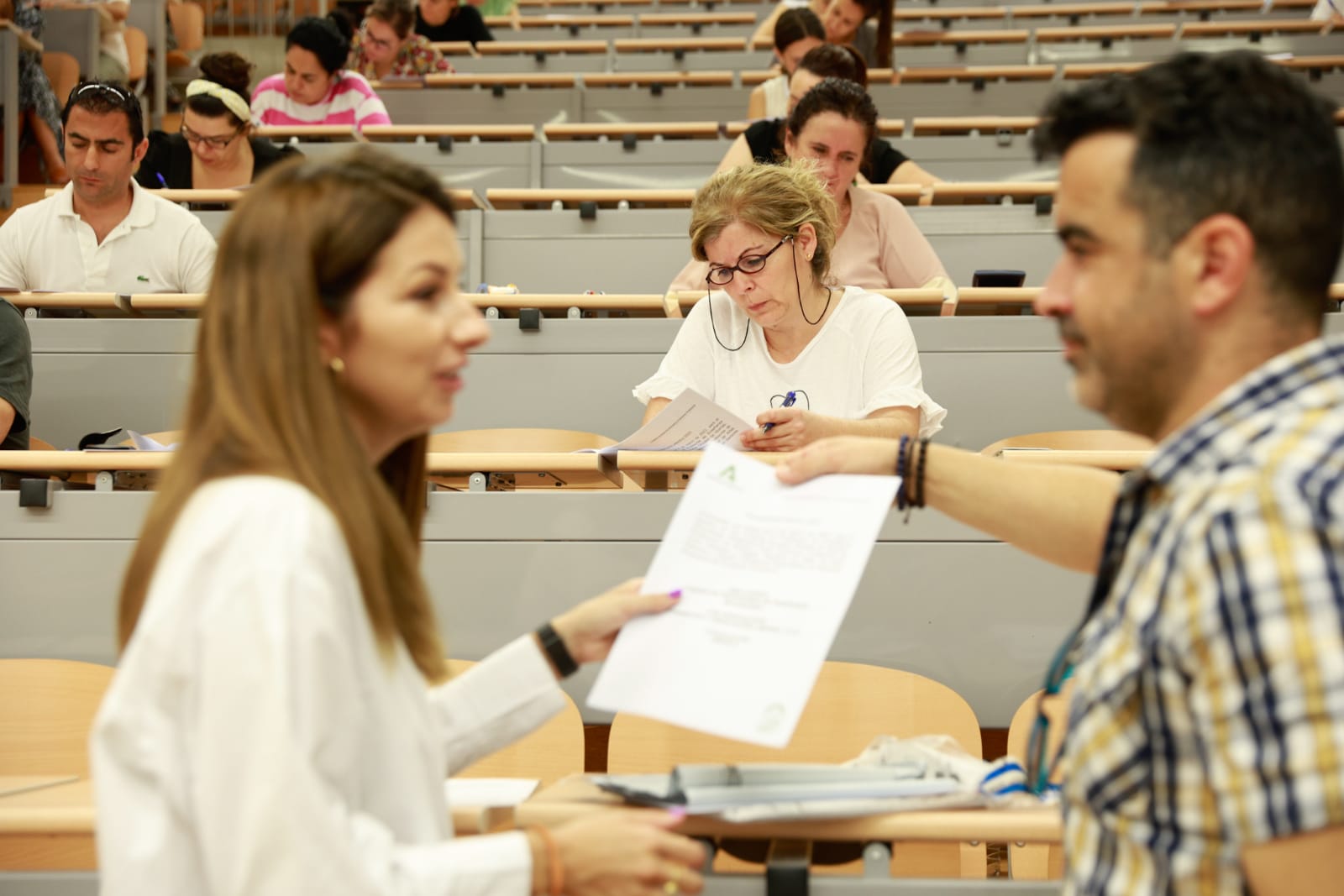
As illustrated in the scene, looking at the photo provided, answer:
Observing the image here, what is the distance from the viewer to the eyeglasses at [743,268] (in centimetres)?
277

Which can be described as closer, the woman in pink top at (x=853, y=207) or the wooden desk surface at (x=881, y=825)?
the wooden desk surface at (x=881, y=825)

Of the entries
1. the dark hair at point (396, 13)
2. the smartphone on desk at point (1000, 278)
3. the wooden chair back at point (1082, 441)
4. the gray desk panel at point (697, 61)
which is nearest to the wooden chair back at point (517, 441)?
the wooden chair back at point (1082, 441)

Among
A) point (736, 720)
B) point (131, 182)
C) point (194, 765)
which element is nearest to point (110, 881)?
point (194, 765)

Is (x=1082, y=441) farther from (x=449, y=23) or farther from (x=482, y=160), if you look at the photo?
(x=449, y=23)

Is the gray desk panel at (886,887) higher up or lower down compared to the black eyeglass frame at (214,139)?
lower down

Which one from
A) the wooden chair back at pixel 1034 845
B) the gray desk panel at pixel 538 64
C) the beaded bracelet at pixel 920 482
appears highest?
the gray desk panel at pixel 538 64

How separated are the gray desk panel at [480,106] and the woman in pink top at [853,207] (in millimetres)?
3009

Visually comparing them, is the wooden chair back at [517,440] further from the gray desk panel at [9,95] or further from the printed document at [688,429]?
the gray desk panel at [9,95]

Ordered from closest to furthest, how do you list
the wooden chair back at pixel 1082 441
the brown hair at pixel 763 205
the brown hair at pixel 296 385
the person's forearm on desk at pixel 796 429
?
the brown hair at pixel 296 385, the person's forearm on desk at pixel 796 429, the brown hair at pixel 763 205, the wooden chair back at pixel 1082 441

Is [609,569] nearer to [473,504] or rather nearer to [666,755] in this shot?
[473,504]

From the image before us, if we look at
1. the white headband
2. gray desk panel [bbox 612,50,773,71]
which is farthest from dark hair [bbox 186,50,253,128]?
gray desk panel [bbox 612,50,773,71]

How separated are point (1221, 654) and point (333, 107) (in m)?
5.48

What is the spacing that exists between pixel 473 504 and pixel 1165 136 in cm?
153

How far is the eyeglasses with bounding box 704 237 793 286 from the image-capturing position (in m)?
2.77
